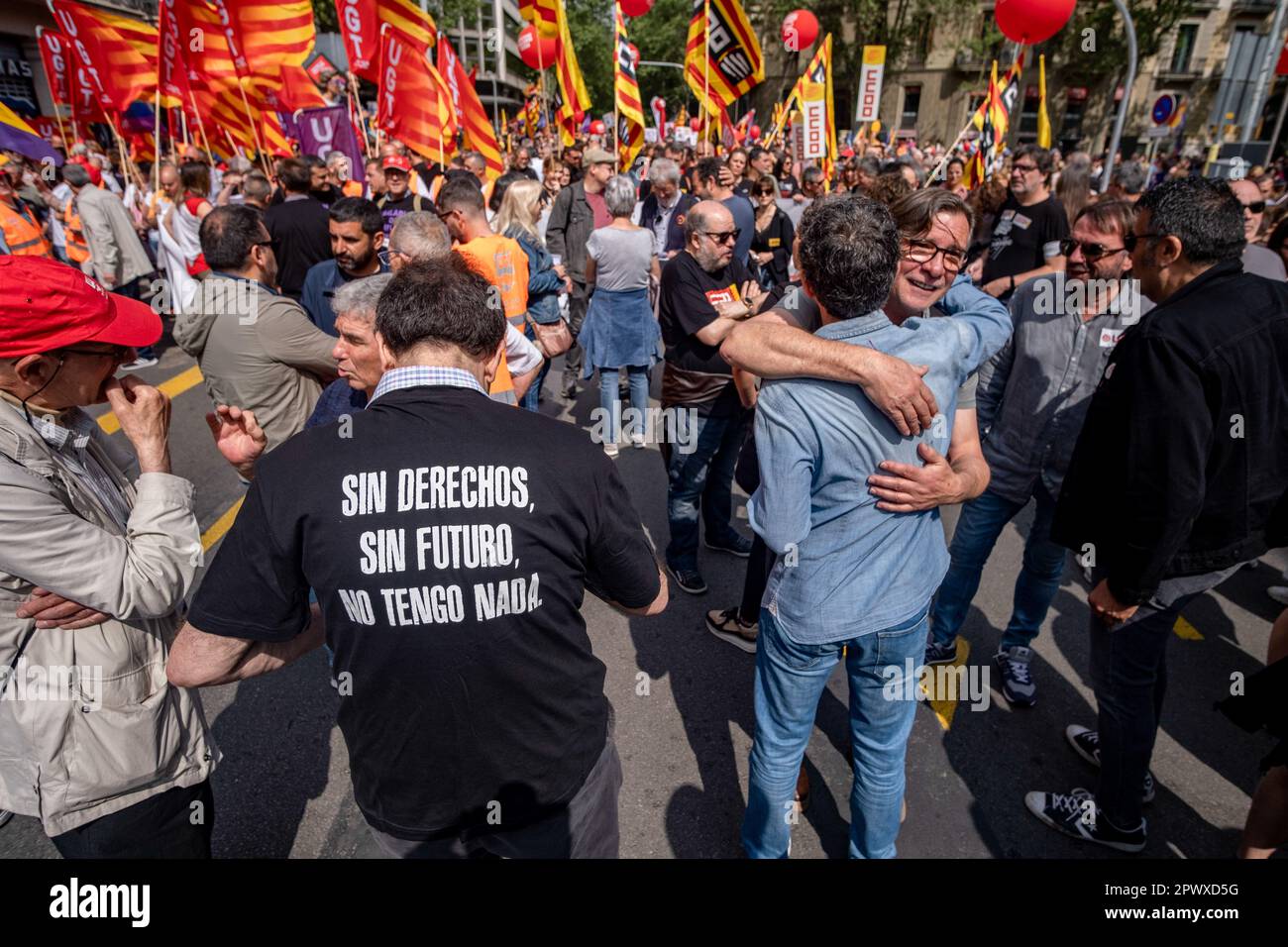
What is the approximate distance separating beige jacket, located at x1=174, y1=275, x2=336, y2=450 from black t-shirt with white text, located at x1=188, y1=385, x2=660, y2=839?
1966 mm

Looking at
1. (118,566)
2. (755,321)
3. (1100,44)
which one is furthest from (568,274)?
(1100,44)

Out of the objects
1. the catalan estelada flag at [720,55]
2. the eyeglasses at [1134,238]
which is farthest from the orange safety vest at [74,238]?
the eyeglasses at [1134,238]

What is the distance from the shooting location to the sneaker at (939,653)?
11.4 ft

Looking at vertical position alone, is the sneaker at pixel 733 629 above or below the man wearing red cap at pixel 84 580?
below

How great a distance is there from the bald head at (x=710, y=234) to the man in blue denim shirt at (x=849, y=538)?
65.7 inches

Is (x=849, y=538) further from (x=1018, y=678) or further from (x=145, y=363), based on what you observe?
(x=145, y=363)

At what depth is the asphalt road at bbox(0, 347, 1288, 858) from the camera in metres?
2.63

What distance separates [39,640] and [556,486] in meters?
1.33

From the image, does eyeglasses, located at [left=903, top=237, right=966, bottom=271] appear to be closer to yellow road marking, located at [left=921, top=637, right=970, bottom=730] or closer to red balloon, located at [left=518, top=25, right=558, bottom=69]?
yellow road marking, located at [left=921, top=637, right=970, bottom=730]

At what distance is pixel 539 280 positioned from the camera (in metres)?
4.95

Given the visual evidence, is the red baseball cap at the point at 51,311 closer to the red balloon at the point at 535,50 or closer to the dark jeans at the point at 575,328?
the dark jeans at the point at 575,328

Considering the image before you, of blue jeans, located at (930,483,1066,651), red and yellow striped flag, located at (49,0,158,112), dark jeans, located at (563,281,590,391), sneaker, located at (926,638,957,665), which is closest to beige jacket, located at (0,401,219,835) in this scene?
blue jeans, located at (930,483,1066,651)

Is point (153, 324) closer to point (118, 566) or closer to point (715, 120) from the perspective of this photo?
point (118, 566)

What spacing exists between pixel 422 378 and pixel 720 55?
353 inches
